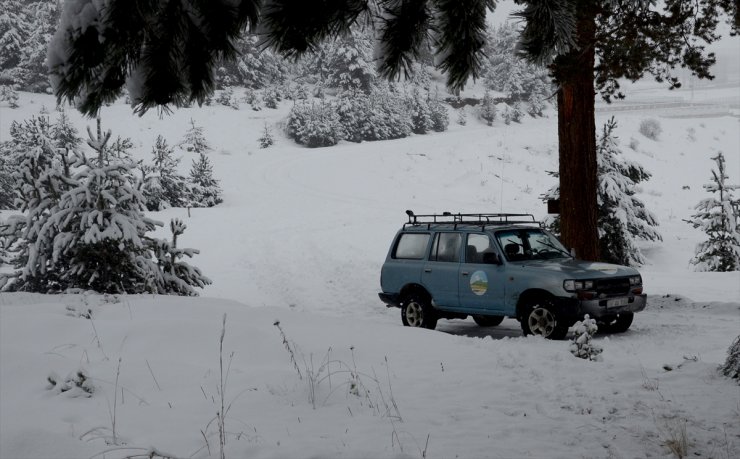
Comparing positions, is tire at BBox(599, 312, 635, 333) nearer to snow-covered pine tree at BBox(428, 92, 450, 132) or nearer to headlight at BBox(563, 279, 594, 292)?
headlight at BBox(563, 279, 594, 292)

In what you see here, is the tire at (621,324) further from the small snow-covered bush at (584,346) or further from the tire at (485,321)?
the small snow-covered bush at (584,346)

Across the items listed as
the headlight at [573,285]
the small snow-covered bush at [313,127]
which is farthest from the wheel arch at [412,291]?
the small snow-covered bush at [313,127]

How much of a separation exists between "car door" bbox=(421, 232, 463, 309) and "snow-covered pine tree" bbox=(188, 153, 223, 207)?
913 inches

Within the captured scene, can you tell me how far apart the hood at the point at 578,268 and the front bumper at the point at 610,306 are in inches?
14.4

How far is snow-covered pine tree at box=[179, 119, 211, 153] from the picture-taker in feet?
144

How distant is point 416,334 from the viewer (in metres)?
8.89

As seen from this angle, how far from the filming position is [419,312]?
1191 cm

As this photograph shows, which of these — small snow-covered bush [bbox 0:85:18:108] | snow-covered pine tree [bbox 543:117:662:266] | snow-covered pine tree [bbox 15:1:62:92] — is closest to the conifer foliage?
snow-covered pine tree [bbox 543:117:662:266]

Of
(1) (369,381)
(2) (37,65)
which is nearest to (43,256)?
(1) (369,381)

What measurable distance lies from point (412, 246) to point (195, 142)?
34374mm

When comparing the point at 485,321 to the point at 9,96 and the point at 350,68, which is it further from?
the point at 9,96

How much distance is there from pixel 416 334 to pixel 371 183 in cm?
2930

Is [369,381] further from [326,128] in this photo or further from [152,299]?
[326,128]

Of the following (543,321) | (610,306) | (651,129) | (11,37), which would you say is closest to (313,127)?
(651,129)
